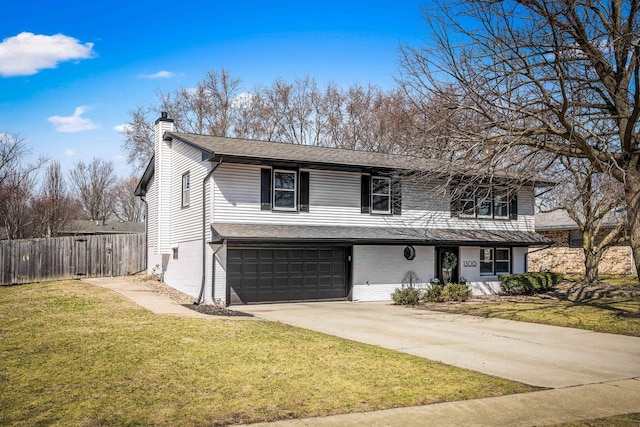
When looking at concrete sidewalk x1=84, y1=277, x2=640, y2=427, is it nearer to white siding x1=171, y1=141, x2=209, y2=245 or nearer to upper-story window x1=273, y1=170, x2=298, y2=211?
upper-story window x1=273, y1=170, x2=298, y2=211

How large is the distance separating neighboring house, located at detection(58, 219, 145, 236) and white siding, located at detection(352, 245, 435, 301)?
1234 inches

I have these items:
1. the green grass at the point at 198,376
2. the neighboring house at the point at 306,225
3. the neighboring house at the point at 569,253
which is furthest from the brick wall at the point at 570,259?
the green grass at the point at 198,376

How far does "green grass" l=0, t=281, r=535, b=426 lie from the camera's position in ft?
22.5

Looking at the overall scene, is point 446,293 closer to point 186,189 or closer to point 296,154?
point 296,154

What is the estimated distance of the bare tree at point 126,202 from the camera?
6662 centimetres

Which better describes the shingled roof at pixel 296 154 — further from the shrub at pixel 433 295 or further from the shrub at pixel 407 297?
the shrub at pixel 433 295

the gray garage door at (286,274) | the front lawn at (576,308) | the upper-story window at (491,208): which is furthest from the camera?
the upper-story window at (491,208)

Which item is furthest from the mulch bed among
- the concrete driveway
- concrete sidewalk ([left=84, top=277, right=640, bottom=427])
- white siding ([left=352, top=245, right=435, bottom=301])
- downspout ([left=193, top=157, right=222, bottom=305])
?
concrete sidewalk ([left=84, top=277, right=640, bottom=427])

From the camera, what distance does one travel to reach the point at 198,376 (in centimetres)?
855

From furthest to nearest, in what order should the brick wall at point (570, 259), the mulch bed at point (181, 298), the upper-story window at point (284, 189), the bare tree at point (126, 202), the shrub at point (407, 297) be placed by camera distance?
1. the bare tree at point (126, 202)
2. the brick wall at point (570, 259)
3. the shrub at point (407, 297)
4. the upper-story window at point (284, 189)
5. the mulch bed at point (181, 298)

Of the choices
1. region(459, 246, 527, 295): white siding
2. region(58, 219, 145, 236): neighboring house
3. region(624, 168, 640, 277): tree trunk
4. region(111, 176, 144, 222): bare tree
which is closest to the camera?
region(624, 168, 640, 277): tree trunk

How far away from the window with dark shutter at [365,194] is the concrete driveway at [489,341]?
4.66 metres

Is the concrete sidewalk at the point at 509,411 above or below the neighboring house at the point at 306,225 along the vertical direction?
below

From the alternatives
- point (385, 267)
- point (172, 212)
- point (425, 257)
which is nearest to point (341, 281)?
point (385, 267)
